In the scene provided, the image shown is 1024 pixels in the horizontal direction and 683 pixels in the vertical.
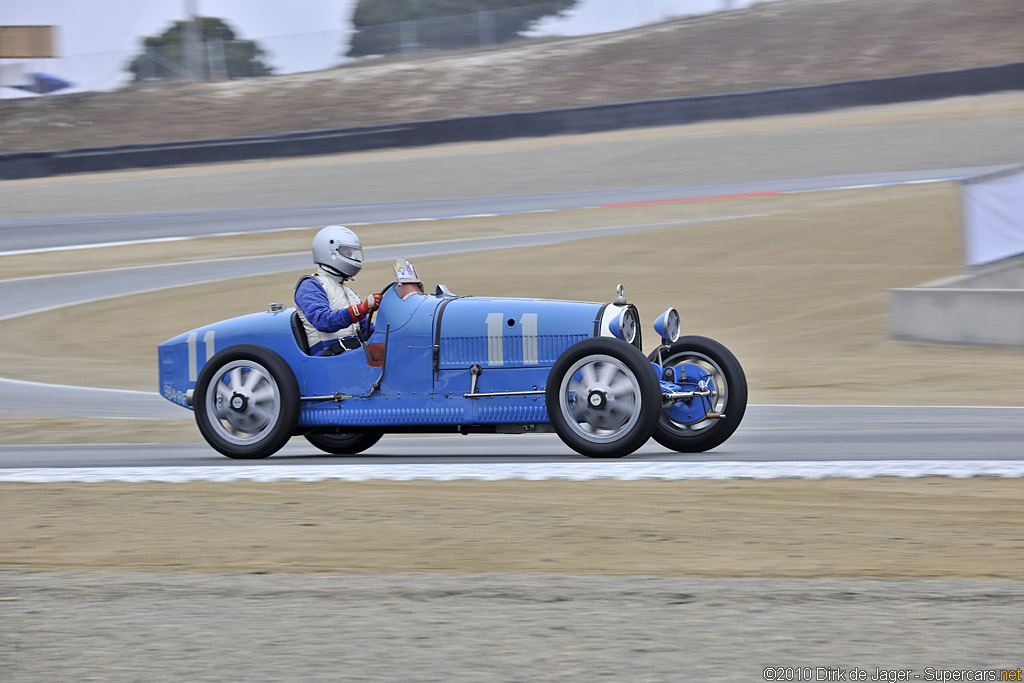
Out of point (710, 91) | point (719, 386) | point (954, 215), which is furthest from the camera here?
point (710, 91)

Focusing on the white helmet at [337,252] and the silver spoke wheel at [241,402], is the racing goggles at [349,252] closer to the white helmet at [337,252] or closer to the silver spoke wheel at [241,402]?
the white helmet at [337,252]

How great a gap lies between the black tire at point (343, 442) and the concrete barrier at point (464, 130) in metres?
26.5

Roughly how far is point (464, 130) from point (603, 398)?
28.4 metres

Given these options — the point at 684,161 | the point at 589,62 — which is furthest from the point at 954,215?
the point at 589,62

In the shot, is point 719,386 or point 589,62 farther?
point 589,62

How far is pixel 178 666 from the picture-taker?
3.88m

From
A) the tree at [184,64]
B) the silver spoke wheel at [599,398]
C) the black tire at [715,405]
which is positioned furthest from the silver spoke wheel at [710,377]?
the tree at [184,64]

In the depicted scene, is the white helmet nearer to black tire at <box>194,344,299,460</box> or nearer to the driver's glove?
the driver's glove

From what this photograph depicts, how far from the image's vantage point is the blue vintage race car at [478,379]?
24.6 feet

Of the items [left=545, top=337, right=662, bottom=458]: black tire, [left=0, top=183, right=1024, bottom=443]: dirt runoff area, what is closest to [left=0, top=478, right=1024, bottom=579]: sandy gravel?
[left=545, top=337, right=662, bottom=458]: black tire

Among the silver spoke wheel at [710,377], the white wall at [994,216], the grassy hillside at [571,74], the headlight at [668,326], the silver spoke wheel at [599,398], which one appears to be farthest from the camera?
the grassy hillside at [571,74]

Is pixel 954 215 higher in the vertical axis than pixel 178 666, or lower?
higher

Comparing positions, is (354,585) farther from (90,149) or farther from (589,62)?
(589,62)

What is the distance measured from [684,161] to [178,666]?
28.4 m
